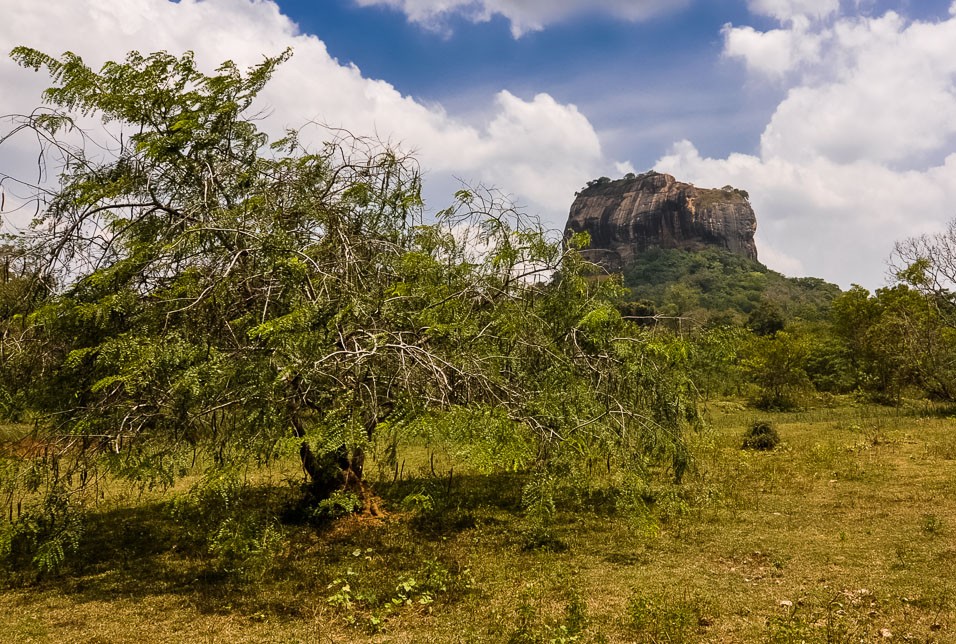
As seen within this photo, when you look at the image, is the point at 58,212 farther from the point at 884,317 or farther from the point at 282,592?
the point at 884,317

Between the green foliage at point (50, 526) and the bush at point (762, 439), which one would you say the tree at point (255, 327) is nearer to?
the green foliage at point (50, 526)

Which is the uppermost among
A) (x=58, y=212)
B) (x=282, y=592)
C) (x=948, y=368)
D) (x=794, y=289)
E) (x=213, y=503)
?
(x=794, y=289)

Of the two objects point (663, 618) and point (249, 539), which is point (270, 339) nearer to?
point (249, 539)

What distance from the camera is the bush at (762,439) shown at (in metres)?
15.7

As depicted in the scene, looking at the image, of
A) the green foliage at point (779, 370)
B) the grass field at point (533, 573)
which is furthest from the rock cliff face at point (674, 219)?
the grass field at point (533, 573)

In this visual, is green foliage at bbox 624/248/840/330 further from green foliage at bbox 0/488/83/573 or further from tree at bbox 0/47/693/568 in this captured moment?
green foliage at bbox 0/488/83/573

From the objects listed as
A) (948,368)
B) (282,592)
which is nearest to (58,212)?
(282,592)

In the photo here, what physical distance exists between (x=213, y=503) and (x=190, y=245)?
383cm

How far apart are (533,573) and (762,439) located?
35.3ft

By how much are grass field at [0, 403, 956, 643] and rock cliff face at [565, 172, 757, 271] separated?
9990 cm

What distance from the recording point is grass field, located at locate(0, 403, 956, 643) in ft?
18.4

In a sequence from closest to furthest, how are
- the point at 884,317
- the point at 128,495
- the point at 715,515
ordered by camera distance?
the point at 715,515
the point at 128,495
the point at 884,317

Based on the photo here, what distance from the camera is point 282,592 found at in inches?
268

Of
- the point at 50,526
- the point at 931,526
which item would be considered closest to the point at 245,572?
the point at 50,526
